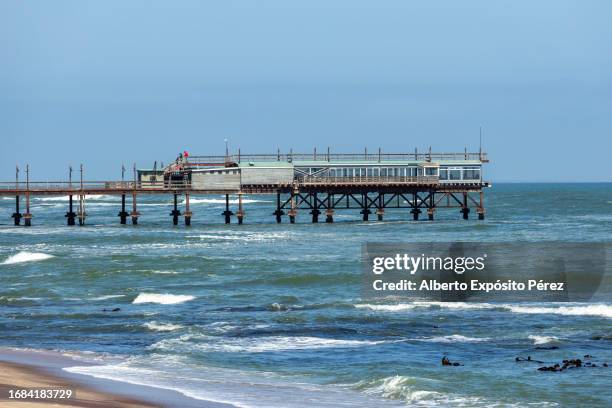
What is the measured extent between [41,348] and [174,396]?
24.6 ft

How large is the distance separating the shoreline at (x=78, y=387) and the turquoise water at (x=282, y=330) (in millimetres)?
708

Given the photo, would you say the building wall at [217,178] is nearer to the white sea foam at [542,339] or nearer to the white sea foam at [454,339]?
the white sea foam at [454,339]

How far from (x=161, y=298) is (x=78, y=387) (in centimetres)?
1684

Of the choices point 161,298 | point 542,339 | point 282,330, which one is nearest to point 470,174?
point 161,298

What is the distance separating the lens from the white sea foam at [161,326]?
32.7 m

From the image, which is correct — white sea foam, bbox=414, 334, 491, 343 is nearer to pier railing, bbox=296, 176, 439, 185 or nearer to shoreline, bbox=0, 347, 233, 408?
shoreline, bbox=0, 347, 233, 408

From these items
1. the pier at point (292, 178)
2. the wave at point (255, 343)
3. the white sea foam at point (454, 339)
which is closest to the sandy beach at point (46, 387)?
the wave at point (255, 343)

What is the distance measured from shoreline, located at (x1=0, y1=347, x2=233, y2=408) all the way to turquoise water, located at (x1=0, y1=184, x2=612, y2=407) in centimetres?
71

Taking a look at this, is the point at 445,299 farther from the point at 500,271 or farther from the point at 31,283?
the point at 31,283

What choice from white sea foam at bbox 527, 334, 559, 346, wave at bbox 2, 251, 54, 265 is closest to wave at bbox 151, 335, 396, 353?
white sea foam at bbox 527, 334, 559, 346

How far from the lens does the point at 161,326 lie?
3316 centimetres

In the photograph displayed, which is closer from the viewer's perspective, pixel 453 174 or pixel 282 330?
pixel 282 330

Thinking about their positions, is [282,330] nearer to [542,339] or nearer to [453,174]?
[542,339]

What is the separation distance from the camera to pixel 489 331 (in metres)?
31.6
